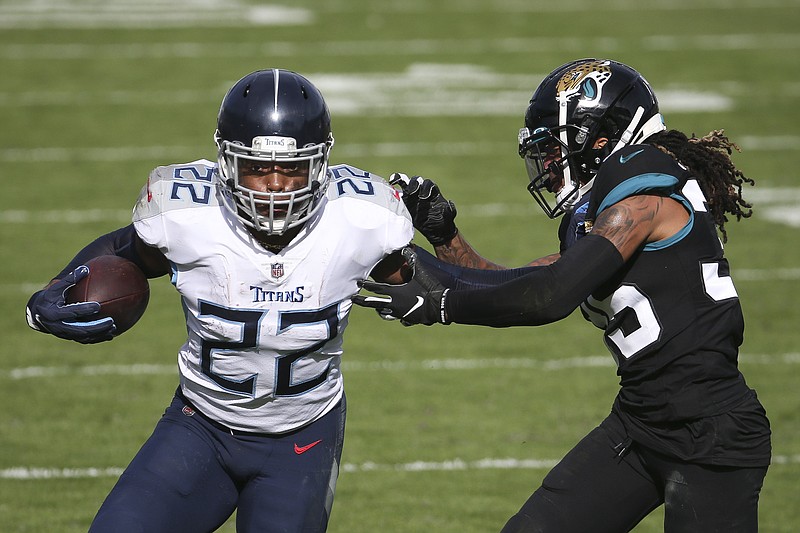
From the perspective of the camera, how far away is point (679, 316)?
11.3 ft

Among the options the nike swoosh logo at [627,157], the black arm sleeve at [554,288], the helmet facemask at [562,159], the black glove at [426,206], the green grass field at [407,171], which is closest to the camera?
the black arm sleeve at [554,288]

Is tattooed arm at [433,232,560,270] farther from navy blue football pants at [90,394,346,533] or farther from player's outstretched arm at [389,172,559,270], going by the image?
A: navy blue football pants at [90,394,346,533]

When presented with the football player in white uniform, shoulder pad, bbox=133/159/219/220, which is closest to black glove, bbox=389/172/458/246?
the football player in white uniform

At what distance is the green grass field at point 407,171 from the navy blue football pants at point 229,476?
151 centimetres

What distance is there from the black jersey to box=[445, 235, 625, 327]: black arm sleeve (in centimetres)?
18

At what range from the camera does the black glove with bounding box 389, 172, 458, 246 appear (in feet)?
13.4

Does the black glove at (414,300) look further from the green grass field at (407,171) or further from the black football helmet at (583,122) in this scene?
the green grass field at (407,171)

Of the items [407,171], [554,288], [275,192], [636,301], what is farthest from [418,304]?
[407,171]

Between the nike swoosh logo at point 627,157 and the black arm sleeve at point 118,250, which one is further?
the black arm sleeve at point 118,250

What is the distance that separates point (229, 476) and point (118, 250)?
804 millimetres

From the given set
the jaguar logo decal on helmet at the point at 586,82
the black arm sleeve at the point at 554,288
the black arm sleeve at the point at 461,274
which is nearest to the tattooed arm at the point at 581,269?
the black arm sleeve at the point at 554,288

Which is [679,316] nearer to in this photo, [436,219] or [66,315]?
[436,219]

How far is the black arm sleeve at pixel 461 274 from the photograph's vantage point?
3.63m

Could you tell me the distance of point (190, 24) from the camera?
626 inches
